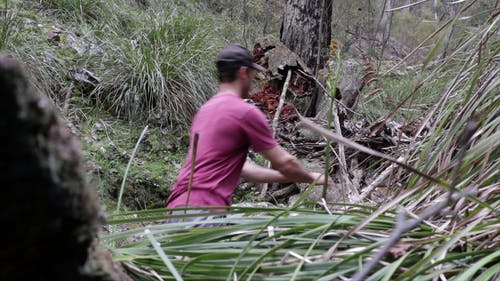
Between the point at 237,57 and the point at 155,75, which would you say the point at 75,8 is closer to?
the point at 155,75

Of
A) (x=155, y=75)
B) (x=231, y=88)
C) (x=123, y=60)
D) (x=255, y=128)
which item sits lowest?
(x=155, y=75)

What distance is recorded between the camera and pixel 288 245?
1335 millimetres

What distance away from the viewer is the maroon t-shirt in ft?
8.62

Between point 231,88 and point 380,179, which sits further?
point 231,88

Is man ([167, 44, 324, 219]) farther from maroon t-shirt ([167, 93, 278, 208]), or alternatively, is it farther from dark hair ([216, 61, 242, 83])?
dark hair ([216, 61, 242, 83])

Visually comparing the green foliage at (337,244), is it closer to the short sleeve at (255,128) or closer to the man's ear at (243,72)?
the short sleeve at (255,128)

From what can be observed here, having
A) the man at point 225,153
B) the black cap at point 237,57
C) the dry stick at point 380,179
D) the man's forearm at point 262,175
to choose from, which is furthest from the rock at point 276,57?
the dry stick at point 380,179

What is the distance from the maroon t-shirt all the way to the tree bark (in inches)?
71.7

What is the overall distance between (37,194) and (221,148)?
6.53 feet

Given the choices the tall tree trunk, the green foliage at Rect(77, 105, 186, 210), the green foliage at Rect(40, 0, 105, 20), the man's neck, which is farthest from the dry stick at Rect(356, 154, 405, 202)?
the green foliage at Rect(40, 0, 105, 20)

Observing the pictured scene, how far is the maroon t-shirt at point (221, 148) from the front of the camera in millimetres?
2627

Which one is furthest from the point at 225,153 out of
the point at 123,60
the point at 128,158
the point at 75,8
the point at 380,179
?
the point at 75,8

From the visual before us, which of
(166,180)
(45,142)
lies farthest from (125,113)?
(45,142)

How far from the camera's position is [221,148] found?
264 centimetres
